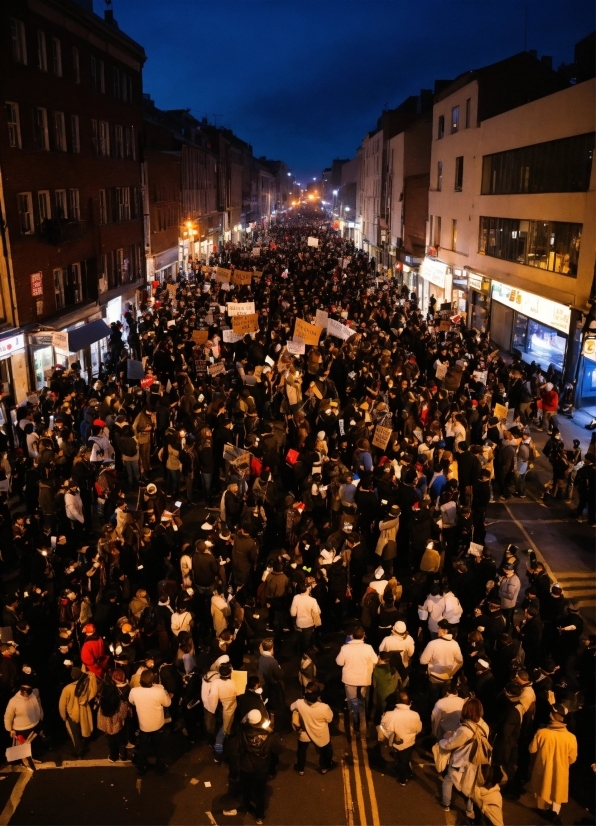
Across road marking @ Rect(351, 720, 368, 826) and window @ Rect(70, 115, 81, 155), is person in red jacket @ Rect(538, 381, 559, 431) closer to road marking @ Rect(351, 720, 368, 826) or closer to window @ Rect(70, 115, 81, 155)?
road marking @ Rect(351, 720, 368, 826)

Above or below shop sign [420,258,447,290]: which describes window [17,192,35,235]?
above

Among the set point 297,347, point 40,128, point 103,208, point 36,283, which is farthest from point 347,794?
point 103,208

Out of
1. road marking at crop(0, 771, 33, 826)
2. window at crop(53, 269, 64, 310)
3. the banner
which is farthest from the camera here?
window at crop(53, 269, 64, 310)

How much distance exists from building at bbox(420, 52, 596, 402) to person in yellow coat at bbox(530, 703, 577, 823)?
16.2m

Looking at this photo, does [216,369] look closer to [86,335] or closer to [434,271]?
[86,335]

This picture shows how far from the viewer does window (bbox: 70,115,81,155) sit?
85.3 ft

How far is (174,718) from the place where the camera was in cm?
841

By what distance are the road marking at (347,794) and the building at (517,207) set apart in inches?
651

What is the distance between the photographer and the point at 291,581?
9.84 meters

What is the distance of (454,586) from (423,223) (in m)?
37.5

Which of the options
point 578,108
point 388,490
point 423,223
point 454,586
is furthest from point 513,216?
point 454,586

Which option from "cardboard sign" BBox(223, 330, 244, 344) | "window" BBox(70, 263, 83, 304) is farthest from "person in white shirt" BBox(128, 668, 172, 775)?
"window" BBox(70, 263, 83, 304)

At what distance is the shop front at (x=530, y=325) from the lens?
22656 mm

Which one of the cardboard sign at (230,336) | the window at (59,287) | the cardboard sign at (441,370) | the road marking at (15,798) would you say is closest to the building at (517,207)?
the cardboard sign at (441,370)
